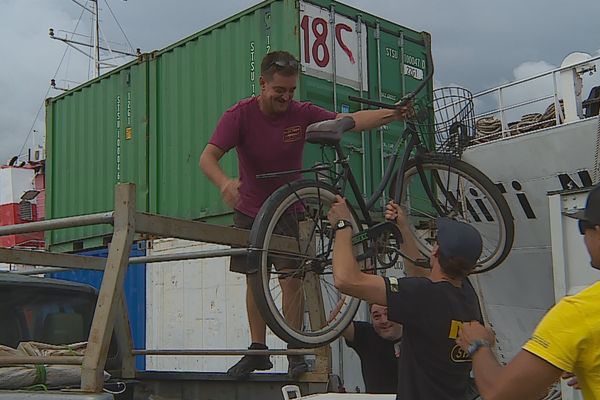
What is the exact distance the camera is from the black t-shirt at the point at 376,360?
15.9 feet

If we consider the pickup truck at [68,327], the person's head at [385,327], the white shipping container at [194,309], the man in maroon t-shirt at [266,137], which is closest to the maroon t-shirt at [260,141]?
the man in maroon t-shirt at [266,137]

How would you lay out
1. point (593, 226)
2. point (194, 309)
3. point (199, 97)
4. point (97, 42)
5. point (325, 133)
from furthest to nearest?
1. point (97, 42)
2. point (199, 97)
3. point (194, 309)
4. point (325, 133)
5. point (593, 226)

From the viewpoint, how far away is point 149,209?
10406mm

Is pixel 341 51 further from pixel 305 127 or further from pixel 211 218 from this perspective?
pixel 305 127

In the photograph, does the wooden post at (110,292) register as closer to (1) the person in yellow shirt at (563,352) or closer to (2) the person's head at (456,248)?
(2) the person's head at (456,248)

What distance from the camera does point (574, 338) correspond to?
6.94 feet

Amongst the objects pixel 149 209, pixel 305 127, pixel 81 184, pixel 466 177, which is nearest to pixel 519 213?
pixel 466 177

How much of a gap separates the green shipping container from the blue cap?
4.83 m

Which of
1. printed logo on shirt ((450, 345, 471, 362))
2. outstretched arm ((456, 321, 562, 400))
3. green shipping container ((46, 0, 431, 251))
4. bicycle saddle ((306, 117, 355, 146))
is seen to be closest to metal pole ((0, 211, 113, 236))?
bicycle saddle ((306, 117, 355, 146))

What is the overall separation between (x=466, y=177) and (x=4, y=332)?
281 centimetres

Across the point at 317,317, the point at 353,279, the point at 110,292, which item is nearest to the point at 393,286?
the point at 353,279

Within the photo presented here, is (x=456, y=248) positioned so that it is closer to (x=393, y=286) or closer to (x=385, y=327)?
(x=393, y=286)

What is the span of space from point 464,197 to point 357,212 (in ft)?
3.26

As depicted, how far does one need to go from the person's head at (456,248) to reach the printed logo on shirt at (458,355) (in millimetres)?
304
